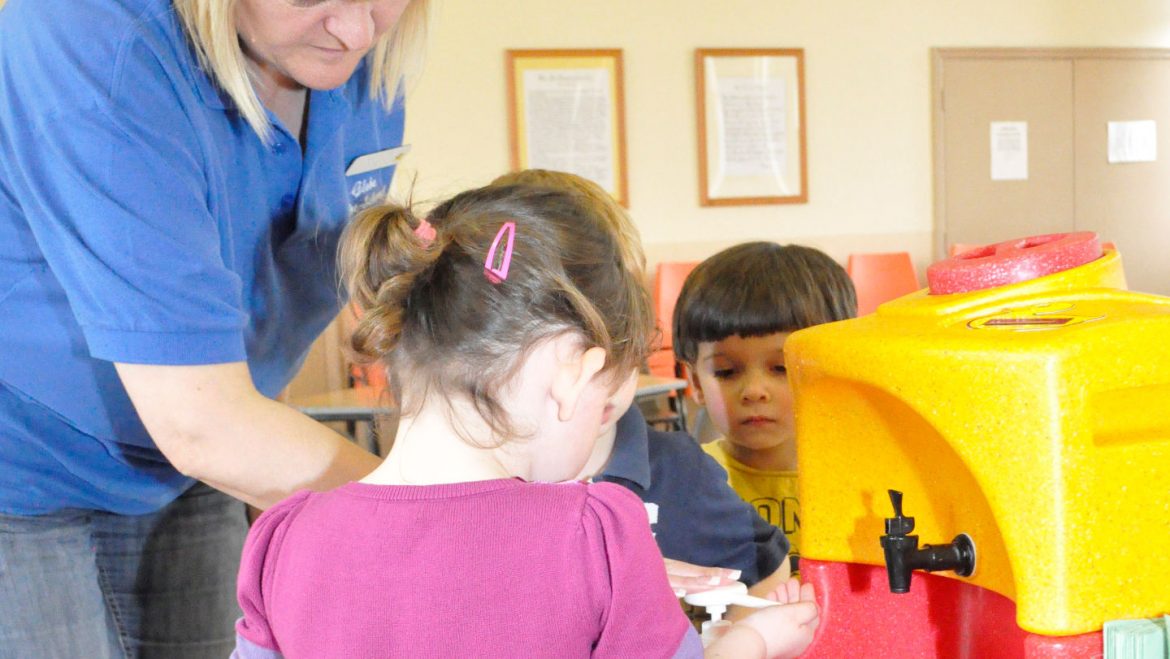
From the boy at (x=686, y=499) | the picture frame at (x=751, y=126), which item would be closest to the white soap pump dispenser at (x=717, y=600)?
the boy at (x=686, y=499)

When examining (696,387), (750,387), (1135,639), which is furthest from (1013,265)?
(696,387)

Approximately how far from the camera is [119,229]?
936 millimetres

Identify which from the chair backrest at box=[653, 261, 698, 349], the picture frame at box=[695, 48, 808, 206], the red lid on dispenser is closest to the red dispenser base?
the red lid on dispenser

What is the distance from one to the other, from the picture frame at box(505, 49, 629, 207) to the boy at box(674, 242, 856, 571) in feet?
12.1

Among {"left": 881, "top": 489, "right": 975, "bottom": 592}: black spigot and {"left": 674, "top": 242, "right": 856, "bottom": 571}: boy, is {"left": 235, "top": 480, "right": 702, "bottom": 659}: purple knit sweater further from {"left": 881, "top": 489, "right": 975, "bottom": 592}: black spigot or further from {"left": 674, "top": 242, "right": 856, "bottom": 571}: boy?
{"left": 674, "top": 242, "right": 856, "bottom": 571}: boy

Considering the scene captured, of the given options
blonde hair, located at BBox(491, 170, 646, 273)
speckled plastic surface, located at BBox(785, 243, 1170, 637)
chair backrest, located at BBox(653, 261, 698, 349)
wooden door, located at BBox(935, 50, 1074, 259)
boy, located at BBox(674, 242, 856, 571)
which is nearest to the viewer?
speckled plastic surface, located at BBox(785, 243, 1170, 637)

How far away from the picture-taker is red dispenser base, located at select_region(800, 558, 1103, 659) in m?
0.93

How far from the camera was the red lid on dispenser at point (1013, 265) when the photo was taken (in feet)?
2.87

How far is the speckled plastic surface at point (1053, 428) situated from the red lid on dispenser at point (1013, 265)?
0.5 inches

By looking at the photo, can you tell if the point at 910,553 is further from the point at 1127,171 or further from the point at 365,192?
the point at 1127,171

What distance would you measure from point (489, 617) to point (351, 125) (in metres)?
0.74

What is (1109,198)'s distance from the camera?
6223 millimetres

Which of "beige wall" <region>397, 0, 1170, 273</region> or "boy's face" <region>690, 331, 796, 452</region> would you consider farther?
"beige wall" <region>397, 0, 1170, 273</region>

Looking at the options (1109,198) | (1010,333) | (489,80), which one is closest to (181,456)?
(1010,333)
